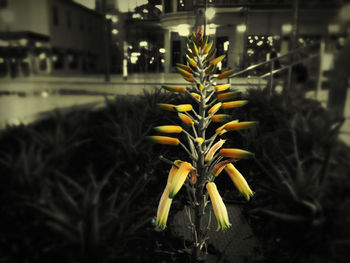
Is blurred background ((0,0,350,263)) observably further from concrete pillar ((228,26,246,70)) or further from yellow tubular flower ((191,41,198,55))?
yellow tubular flower ((191,41,198,55))

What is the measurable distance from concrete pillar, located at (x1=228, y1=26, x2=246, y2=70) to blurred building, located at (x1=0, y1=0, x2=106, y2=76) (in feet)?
2.34

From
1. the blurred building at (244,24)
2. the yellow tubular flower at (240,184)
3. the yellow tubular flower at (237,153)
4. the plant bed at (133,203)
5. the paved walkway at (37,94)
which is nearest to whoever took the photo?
the yellow tubular flower at (237,153)

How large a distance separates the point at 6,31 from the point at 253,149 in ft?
5.57

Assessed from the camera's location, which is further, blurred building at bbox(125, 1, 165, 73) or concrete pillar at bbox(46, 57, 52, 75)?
concrete pillar at bbox(46, 57, 52, 75)

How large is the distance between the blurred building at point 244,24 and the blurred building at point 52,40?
1.48ft

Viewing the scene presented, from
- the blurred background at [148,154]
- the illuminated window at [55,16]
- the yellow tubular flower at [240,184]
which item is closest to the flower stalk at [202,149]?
the yellow tubular flower at [240,184]

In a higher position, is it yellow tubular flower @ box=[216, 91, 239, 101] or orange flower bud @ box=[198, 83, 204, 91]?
orange flower bud @ box=[198, 83, 204, 91]

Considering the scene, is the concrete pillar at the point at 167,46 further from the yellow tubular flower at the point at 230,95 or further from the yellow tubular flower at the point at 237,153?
the yellow tubular flower at the point at 237,153

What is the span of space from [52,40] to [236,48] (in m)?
0.94

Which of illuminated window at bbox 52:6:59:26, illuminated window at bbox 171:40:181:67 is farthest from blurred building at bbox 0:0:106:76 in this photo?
illuminated window at bbox 171:40:181:67

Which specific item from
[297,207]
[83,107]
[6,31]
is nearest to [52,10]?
[6,31]

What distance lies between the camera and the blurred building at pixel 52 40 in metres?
1.20

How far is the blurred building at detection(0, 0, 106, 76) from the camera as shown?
120 cm

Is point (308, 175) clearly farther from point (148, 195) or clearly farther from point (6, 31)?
point (6, 31)
